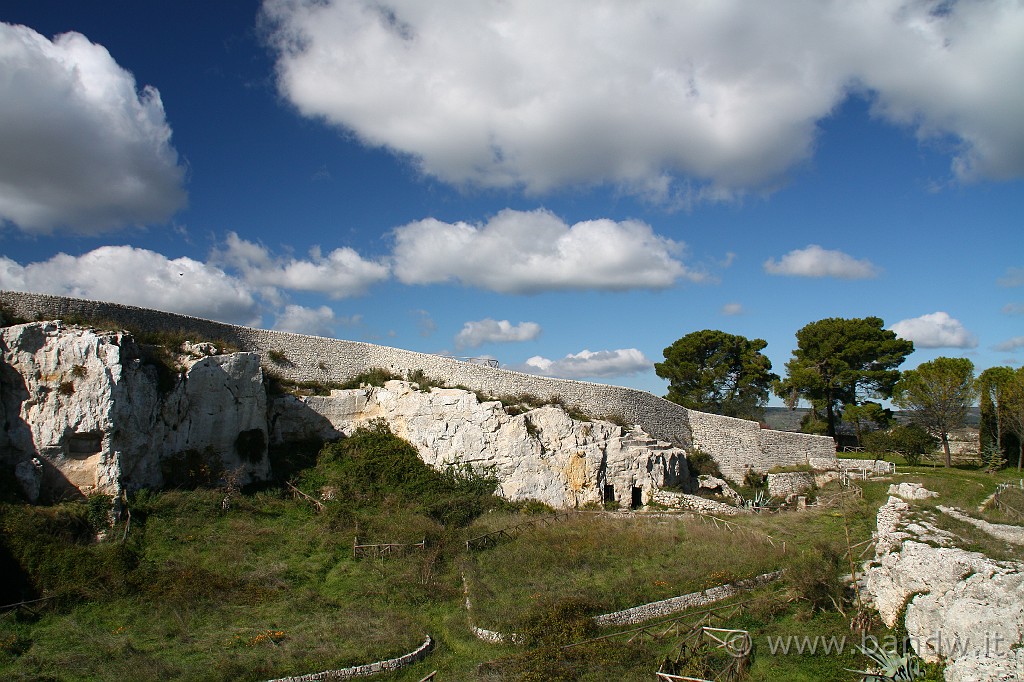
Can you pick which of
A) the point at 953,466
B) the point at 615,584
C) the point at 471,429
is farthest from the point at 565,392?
the point at 953,466

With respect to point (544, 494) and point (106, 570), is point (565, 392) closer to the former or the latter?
point (544, 494)

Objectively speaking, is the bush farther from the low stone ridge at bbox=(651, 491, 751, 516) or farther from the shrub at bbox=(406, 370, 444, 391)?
the shrub at bbox=(406, 370, 444, 391)

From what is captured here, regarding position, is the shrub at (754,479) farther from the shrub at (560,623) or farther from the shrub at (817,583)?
the shrub at (560,623)

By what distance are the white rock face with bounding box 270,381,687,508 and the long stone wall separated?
4.58ft

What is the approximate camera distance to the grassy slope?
31.5ft

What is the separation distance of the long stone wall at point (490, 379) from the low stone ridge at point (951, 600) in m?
11.6

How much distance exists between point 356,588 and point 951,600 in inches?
403

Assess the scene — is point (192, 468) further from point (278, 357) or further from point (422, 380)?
point (422, 380)

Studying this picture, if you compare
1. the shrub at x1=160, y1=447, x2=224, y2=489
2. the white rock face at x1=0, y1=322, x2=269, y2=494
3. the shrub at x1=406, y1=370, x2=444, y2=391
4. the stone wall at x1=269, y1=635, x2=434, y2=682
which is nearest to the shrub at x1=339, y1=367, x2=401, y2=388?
the shrub at x1=406, y1=370, x2=444, y2=391

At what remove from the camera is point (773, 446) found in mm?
25891

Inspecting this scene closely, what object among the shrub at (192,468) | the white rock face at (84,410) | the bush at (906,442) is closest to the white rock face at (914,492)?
the bush at (906,442)

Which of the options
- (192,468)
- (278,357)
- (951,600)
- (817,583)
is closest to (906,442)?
(817,583)

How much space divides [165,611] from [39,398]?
6397 millimetres

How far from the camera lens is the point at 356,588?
41.5ft
